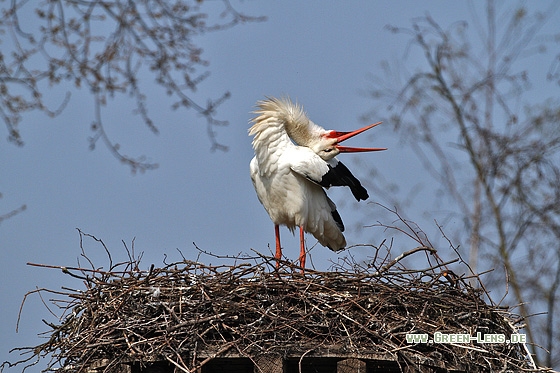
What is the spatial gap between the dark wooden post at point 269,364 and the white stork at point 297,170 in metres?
2.19

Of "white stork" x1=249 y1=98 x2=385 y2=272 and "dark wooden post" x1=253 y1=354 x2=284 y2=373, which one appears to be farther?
"white stork" x1=249 y1=98 x2=385 y2=272

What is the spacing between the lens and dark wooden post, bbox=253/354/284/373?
5770 millimetres

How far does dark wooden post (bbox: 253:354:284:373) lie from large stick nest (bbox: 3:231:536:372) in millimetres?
37

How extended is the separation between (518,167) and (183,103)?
6.95 meters

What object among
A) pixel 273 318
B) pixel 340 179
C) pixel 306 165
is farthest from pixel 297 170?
pixel 273 318

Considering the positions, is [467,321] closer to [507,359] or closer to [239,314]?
[507,359]

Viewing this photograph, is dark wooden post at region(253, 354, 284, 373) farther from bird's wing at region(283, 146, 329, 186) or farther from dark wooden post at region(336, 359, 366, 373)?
bird's wing at region(283, 146, 329, 186)

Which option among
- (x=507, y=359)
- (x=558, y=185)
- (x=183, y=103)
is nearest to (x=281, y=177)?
(x=183, y=103)

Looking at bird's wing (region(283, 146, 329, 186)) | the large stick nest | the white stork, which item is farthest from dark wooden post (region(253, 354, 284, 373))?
bird's wing (region(283, 146, 329, 186))

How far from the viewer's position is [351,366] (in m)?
5.79

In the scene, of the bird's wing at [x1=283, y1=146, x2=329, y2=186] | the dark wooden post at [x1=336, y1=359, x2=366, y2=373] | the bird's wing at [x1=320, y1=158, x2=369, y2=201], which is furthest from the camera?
the bird's wing at [x1=320, y1=158, x2=369, y2=201]

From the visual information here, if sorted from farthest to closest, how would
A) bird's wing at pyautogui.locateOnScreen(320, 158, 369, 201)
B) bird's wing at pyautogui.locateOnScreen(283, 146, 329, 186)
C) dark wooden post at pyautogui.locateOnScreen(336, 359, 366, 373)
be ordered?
bird's wing at pyautogui.locateOnScreen(320, 158, 369, 201) < bird's wing at pyautogui.locateOnScreen(283, 146, 329, 186) < dark wooden post at pyautogui.locateOnScreen(336, 359, 366, 373)

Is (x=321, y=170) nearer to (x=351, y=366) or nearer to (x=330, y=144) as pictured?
(x=330, y=144)

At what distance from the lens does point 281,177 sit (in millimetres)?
8141
